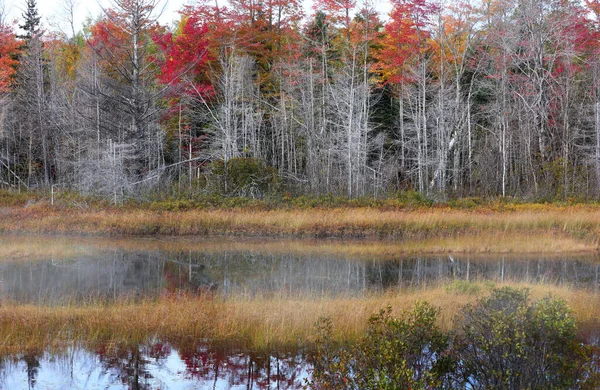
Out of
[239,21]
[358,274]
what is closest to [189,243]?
→ [358,274]

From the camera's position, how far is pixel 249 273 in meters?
16.3

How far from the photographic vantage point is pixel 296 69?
116 feet

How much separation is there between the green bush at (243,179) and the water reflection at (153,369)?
19.8 m

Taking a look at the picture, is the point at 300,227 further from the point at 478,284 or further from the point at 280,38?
the point at 280,38

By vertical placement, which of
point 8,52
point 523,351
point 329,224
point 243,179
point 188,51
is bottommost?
point 329,224

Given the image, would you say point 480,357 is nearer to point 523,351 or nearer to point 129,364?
point 523,351

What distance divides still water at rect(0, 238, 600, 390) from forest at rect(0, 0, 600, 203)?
9484mm

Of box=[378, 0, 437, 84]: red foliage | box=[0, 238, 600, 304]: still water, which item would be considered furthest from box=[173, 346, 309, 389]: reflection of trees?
box=[378, 0, 437, 84]: red foliage

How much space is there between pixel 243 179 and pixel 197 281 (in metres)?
14.0

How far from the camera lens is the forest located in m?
30.0

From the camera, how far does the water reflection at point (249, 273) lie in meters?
13.8

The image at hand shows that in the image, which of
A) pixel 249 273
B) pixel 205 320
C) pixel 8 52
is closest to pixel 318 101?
pixel 8 52

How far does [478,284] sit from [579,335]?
3.17 m

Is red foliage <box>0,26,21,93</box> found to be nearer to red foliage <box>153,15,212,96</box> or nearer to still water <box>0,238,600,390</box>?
red foliage <box>153,15,212,96</box>
